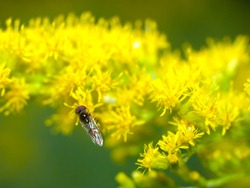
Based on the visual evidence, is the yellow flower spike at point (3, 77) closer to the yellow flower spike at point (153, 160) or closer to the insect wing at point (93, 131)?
the insect wing at point (93, 131)

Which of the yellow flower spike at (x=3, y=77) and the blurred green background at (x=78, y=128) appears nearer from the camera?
the yellow flower spike at (x=3, y=77)

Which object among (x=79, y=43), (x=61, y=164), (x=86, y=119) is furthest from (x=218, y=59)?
(x=61, y=164)

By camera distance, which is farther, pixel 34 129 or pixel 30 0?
pixel 30 0

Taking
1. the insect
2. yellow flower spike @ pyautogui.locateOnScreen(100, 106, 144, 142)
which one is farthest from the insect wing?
yellow flower spike @ pyautogui.locateOnScreen(100, 106, 144, 142)

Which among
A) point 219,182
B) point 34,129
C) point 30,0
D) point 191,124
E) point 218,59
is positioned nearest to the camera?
point 191,124

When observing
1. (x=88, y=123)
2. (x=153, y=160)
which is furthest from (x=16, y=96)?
(x=153, y=160)

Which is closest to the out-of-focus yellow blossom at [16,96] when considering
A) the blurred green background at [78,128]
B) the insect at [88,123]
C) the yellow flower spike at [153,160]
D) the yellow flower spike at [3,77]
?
the yellow flower spike at [3,77]

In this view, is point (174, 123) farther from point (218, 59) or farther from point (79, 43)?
point (218, 59)
